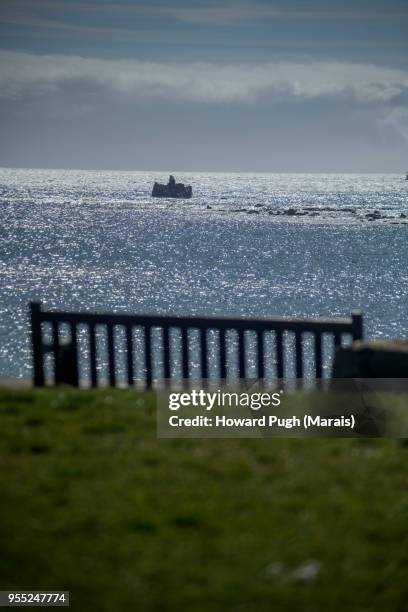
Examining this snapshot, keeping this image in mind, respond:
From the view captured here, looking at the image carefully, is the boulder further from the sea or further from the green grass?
the sea

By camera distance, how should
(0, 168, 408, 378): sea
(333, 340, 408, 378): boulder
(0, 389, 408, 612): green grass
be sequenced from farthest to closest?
(0, 168, 408, 378): sea < (333, 340, 408, 378): boulder < (0, 389, 408, 612): green grass

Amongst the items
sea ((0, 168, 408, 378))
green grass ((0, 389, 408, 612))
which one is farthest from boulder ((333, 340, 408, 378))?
sea ((0, 168, 408, 378))

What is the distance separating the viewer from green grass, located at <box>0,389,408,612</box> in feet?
19.3

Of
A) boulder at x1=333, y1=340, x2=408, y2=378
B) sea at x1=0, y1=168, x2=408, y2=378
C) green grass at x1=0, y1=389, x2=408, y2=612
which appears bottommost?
sea at x1=0, y1=168, x2=408, y2=378

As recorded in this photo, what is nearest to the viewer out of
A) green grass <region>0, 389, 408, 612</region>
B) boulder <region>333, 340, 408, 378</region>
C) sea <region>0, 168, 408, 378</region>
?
green grass <region>0, 389, 408, 612</region>

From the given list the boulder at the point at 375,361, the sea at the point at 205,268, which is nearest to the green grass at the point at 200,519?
the boulder at the point at 375,361

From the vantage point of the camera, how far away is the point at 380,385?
9.84 meters

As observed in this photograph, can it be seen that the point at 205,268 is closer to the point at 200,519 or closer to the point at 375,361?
the point at 375,361

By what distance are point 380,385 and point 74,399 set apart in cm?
317

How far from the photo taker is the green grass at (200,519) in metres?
5.87

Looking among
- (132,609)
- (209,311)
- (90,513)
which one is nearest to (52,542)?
(90,513)

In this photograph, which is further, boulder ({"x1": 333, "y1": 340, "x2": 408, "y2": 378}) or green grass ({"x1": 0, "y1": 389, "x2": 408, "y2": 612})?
boulder ({"x1": 333, "y1": 340, "x2": 408, "y2": 378})

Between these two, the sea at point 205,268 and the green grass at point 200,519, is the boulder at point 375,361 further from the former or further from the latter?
the sea at point 205,268

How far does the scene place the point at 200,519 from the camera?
22.1ft
